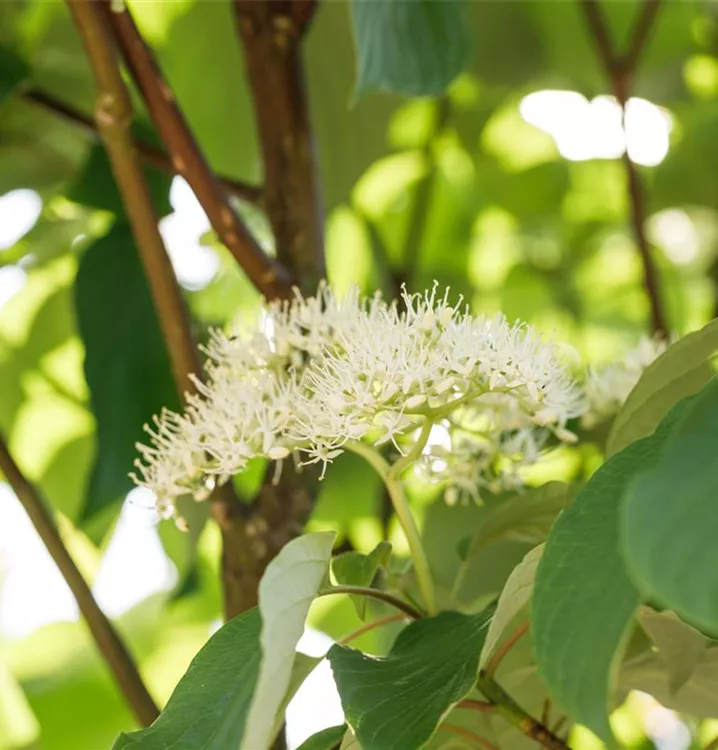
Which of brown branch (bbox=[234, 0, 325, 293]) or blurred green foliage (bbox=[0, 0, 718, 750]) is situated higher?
brown branch (bbox=[234, 0, 325, 293])

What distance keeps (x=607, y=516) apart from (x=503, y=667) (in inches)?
6.5

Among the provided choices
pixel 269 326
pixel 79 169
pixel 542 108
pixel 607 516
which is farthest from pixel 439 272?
pixel 607 516

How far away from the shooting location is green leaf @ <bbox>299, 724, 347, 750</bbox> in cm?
30

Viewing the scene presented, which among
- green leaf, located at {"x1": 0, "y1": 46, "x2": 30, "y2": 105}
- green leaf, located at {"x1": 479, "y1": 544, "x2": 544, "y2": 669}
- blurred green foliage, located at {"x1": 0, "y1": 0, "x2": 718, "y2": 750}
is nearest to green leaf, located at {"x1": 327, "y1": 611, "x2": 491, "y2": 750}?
green leaf, located at {"x1": 479, "y1": 544, "x2": 544, "y2": 669}

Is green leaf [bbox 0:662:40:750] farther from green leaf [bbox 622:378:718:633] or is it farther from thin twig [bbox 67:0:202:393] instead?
green leaf [bbox 622:378:718:633]

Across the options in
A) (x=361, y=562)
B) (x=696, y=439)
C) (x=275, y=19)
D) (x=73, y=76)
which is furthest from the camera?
(x=73, y=76)

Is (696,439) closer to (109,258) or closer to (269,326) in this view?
(269,326)

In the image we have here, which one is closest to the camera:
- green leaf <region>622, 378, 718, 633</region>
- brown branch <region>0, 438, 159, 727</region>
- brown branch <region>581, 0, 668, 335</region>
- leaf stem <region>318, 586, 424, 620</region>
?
green leaf <region>622, 378, 718, 633</region>

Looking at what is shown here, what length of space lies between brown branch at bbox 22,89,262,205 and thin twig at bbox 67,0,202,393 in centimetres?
5

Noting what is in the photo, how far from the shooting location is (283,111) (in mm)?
496

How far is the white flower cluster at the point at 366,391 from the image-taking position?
293mm

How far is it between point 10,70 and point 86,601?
0.27m

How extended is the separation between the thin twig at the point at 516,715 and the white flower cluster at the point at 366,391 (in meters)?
0.07

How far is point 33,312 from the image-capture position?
0.64 metres
